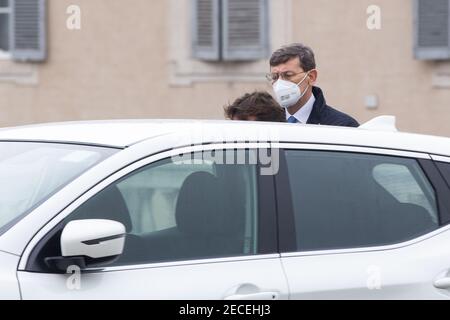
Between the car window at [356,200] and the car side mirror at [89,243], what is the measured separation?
74 cm

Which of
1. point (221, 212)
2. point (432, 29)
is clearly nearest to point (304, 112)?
→ point (221, 212)

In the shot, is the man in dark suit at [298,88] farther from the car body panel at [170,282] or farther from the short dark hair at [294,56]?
the car body panel at [170,282]

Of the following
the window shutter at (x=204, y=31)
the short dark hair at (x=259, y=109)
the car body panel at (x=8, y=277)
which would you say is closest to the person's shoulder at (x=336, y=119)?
the short dark hair at (x=259, y=109)

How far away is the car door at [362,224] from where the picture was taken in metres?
4.61

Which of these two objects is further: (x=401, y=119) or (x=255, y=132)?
(x=401, y=119)

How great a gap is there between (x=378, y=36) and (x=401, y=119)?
→ 0.97 meters

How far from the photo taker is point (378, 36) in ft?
49.5

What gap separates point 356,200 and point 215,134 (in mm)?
566

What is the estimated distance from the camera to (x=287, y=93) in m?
6.96

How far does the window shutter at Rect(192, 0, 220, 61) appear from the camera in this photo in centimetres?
1566

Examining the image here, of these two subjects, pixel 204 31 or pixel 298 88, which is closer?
pixel 298 88

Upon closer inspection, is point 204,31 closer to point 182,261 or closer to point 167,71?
point 167,71
